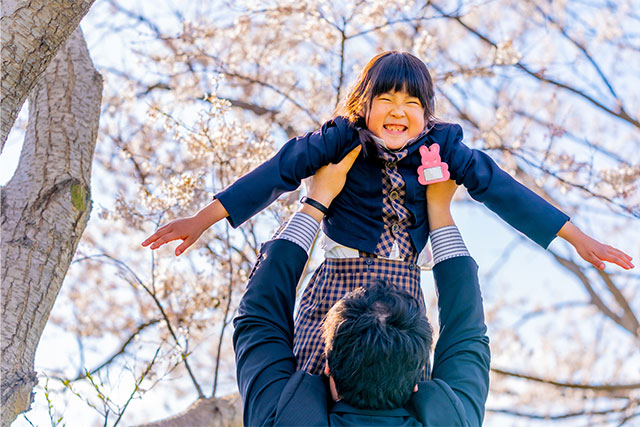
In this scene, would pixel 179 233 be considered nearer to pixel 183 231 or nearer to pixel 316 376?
pixel 183 231

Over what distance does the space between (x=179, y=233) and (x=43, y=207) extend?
860mm

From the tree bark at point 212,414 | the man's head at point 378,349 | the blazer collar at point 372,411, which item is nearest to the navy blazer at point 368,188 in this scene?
the man's head at point 378,349

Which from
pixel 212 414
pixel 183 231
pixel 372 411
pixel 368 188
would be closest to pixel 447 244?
pixel 368 188

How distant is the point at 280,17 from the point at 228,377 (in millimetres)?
4979

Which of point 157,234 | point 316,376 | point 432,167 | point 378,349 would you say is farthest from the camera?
point 432,167

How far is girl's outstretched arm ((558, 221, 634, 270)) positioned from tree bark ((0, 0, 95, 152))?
1707mm

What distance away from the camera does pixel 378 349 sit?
1761mm

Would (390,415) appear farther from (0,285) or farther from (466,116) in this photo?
(466,116)

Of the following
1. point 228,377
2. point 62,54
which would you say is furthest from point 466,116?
point 62,54

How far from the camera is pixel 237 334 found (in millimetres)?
2053

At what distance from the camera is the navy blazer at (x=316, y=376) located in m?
1.80

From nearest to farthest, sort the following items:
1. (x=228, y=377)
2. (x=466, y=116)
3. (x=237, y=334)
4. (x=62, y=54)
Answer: (x=237, y=334), (x=62, y=54), (x=466, y=116), (x=228, y=377)

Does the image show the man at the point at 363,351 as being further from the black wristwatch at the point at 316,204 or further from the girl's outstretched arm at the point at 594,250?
the girl's outstretched arm at the point at 594,250

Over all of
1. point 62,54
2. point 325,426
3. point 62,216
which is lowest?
point 325,426
